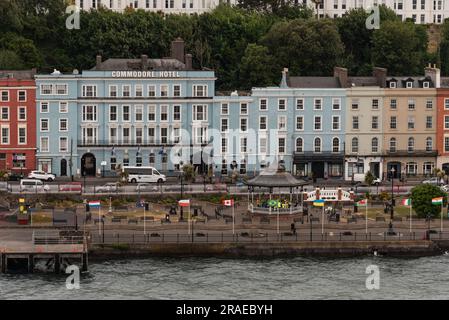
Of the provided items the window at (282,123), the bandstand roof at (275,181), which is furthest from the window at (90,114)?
the bandstand roof at (275,181)

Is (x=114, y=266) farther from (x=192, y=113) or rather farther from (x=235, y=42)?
(x=235, y=42)

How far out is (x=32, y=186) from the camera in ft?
459

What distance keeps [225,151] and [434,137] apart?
18.7 m

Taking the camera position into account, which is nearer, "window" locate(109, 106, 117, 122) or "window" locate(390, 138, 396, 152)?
"window" locate(109, 106, 117, 122)

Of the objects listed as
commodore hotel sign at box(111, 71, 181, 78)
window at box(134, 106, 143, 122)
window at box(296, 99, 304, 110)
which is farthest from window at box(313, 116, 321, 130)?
window at box(134, 106, 143, 122)

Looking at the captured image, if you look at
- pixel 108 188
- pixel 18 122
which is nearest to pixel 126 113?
pixel 18 122

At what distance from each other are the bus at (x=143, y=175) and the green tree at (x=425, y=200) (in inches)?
1036

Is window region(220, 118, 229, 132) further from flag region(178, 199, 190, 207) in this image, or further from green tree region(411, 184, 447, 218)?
green tree region(411, 184, 447, 218)

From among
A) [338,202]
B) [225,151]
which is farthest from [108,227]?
[225,151]

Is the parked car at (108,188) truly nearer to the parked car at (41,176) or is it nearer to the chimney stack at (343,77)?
the parked car at (41,176)

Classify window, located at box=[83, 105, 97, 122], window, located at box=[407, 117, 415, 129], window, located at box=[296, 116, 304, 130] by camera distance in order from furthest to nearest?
window, located at box=[407, 117, 415, 129], window, located at box=[296, 116, 304, 130], window, located at box=[83, 105, 97, 122]

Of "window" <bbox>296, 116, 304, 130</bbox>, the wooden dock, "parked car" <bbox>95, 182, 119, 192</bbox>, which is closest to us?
the wooden dock

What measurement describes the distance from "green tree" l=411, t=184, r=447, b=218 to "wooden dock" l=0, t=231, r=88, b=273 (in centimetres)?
2632

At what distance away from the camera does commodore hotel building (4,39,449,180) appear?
15200cm
